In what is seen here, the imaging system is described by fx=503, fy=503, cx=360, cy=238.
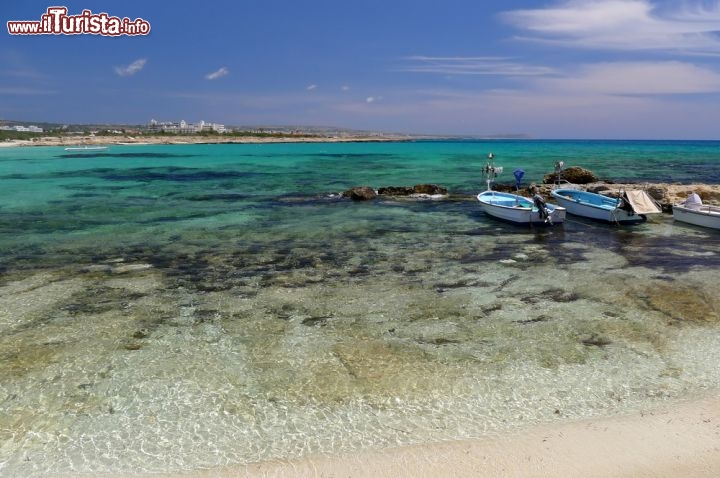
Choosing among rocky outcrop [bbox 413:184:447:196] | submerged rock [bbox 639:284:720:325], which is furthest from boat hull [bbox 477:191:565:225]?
submerged rock [bbox 639:284:720:325]

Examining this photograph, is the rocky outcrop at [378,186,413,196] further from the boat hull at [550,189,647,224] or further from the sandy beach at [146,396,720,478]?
the sandy beach at [146,396,720,478]

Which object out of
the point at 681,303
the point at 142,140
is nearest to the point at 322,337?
the point at 681,303

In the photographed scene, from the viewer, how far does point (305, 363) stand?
31.6 ft

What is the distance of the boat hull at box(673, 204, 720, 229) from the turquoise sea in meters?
2.31

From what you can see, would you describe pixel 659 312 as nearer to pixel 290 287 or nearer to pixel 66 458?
pixel 290 287

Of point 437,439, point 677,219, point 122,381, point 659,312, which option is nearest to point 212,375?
point 122,381

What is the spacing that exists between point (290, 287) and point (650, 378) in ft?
29.2

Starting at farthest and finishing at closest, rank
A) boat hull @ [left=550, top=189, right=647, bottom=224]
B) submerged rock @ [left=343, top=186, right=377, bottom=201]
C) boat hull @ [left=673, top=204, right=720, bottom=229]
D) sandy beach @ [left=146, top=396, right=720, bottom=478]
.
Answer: submerged rock @ [left=343, top=186, right=377, bottom=201] < boat hull @ [left=550, top=189, right=647, bottom=224] < boat hull @ [left=673, top=204, right=720, bottom=229] < sandy beach @ [left=146, top=396, right=720, bottom=478]

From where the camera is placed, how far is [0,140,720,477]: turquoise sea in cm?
759

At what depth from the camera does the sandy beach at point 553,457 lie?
6.49 m

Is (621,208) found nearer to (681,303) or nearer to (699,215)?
(699,215)

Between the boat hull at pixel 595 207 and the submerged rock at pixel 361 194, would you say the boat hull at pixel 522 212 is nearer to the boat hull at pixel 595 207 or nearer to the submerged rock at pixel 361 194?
the boat hull at pixel 595 207

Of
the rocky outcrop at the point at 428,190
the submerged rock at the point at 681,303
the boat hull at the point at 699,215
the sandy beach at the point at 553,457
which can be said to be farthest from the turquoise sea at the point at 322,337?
the rocky outcrop at the point at 428,190

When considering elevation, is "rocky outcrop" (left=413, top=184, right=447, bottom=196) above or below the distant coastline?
below
